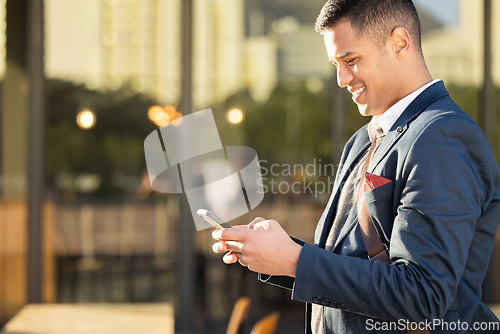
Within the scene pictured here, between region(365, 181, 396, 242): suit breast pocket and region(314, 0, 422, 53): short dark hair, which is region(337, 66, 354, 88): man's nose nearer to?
region(314, 0, 422, 53): short dark hair

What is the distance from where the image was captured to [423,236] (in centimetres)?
104

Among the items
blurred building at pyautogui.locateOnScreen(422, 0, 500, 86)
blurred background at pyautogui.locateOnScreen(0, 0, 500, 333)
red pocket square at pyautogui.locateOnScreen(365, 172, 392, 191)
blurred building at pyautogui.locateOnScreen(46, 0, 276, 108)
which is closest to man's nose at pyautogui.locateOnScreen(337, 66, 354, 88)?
red pocket square at pyautogui.locateOnScreen(365, 172, 392, 191)

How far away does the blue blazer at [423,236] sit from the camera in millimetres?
1038

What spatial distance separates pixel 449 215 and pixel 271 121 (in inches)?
164

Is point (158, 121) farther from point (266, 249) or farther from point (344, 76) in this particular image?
point (266, 249)

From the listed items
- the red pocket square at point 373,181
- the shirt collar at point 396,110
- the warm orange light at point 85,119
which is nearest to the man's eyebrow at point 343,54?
the shirt collar at point 396,110

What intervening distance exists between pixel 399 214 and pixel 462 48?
13.7 ft

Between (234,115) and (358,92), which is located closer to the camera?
(358,92)

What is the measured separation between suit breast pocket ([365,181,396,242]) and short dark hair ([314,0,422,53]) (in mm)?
323

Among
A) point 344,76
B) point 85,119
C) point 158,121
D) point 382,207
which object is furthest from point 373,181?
point 85,119

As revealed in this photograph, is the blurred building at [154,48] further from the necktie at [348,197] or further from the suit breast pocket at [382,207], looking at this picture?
the suit breast pocket at [382,207]

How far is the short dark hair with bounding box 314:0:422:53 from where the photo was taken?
122 cm

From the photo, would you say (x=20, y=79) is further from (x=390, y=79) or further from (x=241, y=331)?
(x=390, y=79)

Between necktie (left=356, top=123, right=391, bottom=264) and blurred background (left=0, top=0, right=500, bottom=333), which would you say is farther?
blurred background (left=0, top=0, right=500, bottom=333)
